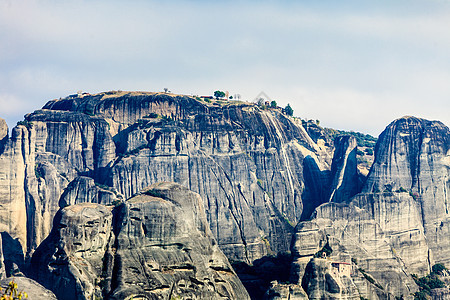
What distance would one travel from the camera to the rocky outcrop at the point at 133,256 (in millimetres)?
86938

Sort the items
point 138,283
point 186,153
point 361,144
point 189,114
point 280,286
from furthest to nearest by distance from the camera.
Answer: point 361,144 → point 189,114 → point 186,153 → point 280,286 → point 138,283

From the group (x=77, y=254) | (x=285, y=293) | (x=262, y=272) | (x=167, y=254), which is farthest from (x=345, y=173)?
(x=77, y=254)

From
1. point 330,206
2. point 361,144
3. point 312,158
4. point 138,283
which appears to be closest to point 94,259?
point 138,283

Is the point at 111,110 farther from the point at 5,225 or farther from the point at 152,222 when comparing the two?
the point at 152,222

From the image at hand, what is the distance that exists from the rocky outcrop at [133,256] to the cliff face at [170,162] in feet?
71.4

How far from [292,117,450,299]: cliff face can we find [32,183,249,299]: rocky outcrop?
12.0 meters

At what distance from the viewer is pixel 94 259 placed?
89188 mm

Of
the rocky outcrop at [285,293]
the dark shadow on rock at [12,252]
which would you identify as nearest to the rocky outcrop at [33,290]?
the dark shadow on rock at [12,252]

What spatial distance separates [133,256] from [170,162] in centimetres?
3350

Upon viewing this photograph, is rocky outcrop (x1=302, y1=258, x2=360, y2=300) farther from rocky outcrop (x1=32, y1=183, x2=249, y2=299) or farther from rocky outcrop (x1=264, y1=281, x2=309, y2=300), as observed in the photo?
rocky outcrop (x1=32, y1=183, x2=249, y2=299)

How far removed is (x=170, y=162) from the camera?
12188cm

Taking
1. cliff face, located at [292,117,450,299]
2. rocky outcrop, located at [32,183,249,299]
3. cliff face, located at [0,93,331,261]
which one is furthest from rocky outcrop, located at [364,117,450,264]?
rocky outcrop, located at [32,183,249,299]

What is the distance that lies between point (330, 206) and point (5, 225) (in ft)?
133

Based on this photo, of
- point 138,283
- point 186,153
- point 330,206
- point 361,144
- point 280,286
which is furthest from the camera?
point 361,144
